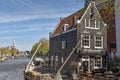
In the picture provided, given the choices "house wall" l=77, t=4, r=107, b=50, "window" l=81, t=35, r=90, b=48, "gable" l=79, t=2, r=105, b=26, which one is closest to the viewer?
"house wall" l=77, t=4, r=107, b=50

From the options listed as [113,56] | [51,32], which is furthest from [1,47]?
[113,56]

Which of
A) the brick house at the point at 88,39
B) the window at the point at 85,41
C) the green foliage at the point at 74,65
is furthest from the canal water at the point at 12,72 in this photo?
the window at the point at 85,41

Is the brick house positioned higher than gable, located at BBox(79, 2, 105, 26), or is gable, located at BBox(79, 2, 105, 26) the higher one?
gable, located at BBox(79, 2, 105, 26)

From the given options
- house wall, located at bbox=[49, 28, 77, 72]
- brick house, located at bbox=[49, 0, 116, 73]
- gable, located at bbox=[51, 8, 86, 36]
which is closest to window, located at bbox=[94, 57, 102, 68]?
brick house, located at bbox=[49, 0, 116, 73]

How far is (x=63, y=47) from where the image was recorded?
44.8 m

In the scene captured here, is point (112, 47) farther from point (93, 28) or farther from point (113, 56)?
point (93, 28)

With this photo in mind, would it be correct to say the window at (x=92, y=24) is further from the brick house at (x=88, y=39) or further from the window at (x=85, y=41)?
the window at (x=85, y=41)

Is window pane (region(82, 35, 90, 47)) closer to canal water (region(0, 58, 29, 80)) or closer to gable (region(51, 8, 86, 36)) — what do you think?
gable (region(51, 8, 86, 36))

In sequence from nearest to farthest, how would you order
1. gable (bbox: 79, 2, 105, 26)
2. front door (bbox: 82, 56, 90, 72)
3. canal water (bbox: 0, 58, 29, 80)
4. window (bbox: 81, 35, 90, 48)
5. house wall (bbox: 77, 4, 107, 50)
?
front door (bbox: 82, 56, 90, 72) → house wall (bbox: 77, 4, 107, 50) → window (bbox: 81, 35, 90, 48) → gable (bbox: 79, 2, 105, 26) → canal water (bbox: 0, 58, 29, 80)

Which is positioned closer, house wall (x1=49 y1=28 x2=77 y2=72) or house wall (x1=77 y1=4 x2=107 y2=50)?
house wall (x1=77 y1=4 x2=107 y2=50)

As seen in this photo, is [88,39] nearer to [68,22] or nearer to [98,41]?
[98,41]

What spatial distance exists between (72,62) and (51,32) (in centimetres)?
1554

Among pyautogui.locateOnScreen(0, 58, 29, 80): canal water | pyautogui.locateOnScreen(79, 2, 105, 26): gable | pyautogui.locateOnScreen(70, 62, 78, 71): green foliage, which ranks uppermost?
pyautogui.locateOnScreen(79, 2, 105, 26): gable

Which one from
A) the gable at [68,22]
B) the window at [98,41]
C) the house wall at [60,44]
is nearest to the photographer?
the house wall at [60,44]
